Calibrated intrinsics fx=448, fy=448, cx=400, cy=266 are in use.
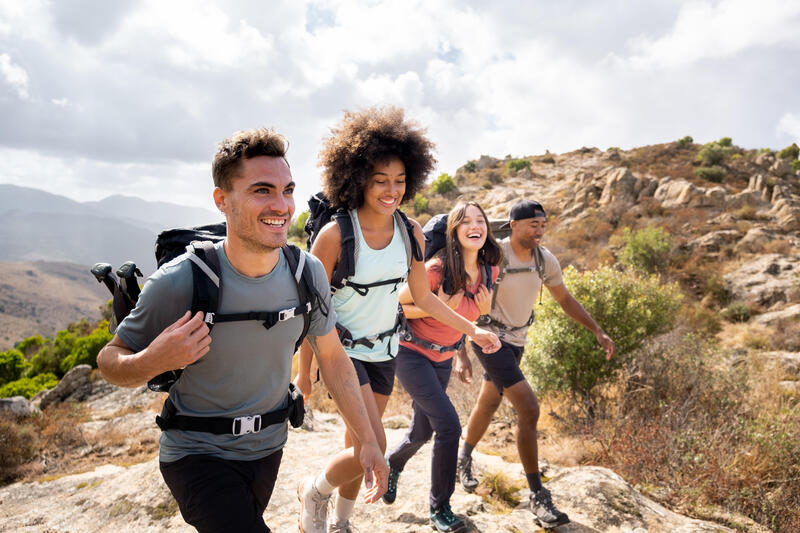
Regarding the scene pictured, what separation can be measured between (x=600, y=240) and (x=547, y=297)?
15.1 m

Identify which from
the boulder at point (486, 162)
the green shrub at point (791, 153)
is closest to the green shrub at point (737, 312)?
the green shrub at point (791, 153)

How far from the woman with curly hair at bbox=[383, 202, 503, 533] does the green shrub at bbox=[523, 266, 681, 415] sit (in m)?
3.53

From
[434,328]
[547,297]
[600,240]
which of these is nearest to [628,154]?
[600,240]

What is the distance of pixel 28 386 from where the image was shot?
17484 millimetres

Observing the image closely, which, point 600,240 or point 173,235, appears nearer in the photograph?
point 173,235

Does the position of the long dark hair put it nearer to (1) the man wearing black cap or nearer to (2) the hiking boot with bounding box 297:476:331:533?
(1) the man wearing black cap

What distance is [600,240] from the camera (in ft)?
69.4

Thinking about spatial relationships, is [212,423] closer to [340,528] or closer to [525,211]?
[340,528]

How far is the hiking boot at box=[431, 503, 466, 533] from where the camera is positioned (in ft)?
10.1

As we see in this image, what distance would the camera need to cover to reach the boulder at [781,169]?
2880cm

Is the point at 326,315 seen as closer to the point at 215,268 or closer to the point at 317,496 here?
the point at 215,268

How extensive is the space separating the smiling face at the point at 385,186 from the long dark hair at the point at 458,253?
2.48ft

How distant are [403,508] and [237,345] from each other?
8.21 feet

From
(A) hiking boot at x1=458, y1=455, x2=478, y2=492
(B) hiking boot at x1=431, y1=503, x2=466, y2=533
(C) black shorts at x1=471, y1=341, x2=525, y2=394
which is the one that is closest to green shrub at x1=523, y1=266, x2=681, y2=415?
(A) hiking boot at x1=458, y1=455, x2=478, y2=492
